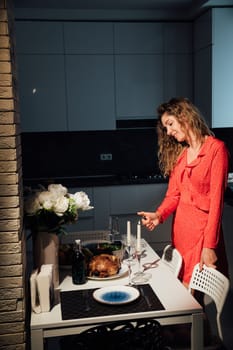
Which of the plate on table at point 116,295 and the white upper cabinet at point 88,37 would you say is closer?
the plate on table at point 116,295

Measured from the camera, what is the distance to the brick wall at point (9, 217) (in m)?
1.56

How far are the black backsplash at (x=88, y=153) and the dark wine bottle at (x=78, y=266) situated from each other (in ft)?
8.55

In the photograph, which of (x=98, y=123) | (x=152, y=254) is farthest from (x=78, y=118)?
(x=152, y=254)

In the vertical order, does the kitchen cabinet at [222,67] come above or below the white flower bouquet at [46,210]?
above

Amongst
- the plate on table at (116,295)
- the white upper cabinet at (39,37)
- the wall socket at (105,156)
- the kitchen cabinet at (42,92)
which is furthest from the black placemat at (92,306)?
the wall socket at (105,156)

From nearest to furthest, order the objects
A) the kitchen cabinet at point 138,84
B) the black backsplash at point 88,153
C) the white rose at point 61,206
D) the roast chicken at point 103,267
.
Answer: the white rose at point 61,206 → the roast chicken at point 103,267 → the kitchen cabinet at point 138,84 → the black backsplash at point 88,153

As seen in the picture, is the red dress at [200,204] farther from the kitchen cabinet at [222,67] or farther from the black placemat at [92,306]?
the kitchen cabinet at [222,67]

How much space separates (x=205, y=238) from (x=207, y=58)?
2.21 meters

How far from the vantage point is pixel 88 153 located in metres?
4.61

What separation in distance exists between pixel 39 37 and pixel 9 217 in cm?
277

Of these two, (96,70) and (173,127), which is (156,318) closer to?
(173,127)

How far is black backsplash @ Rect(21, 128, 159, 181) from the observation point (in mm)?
4492

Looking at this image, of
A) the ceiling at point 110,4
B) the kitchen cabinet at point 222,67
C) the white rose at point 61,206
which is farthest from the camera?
the kitchen cabinet at point 222,67

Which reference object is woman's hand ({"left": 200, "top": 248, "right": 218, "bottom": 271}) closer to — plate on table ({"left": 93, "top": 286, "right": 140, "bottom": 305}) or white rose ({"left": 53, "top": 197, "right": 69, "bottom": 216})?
plate on table ({"left": 93, "top": 286, "right": 140, "bottom": 305})
